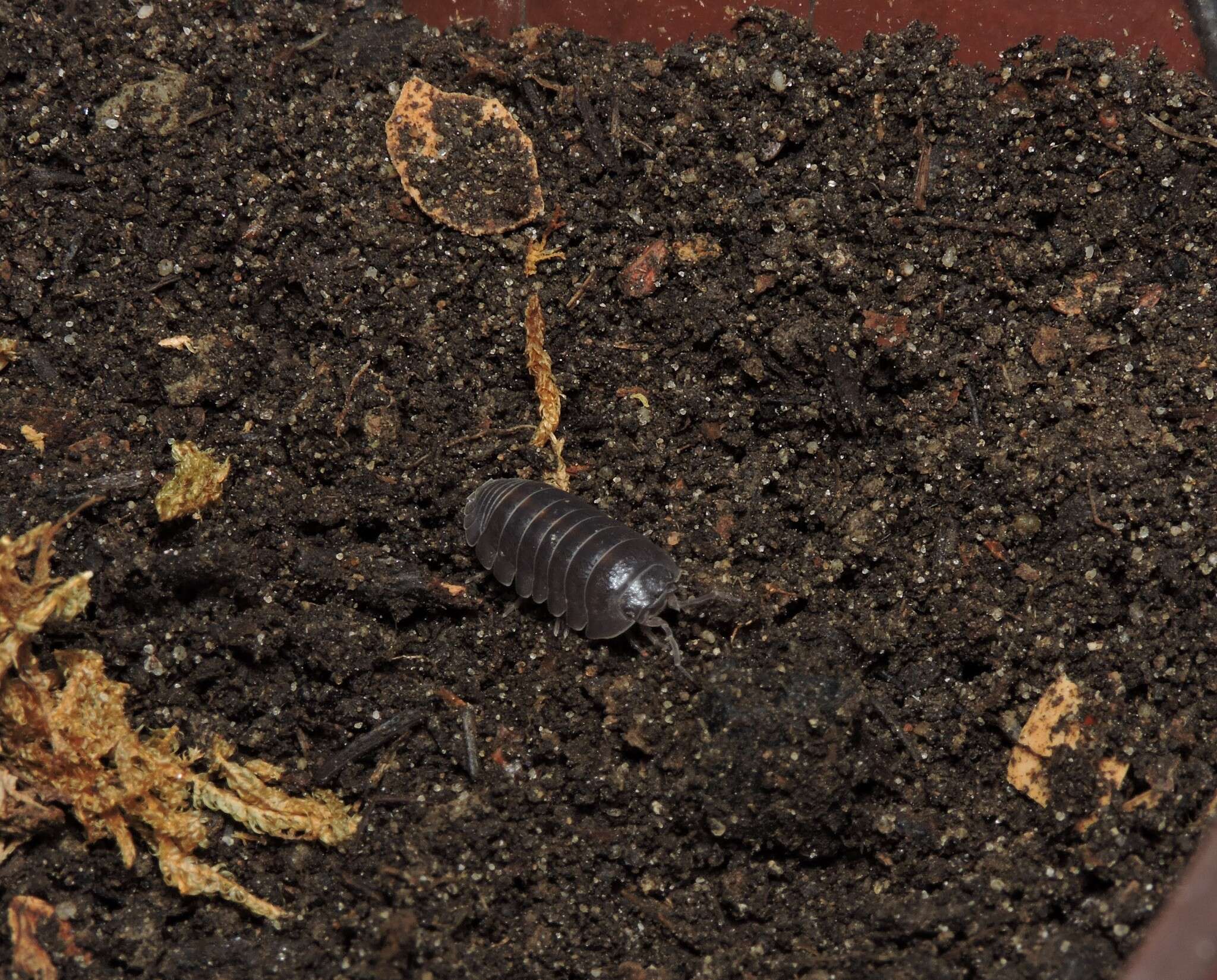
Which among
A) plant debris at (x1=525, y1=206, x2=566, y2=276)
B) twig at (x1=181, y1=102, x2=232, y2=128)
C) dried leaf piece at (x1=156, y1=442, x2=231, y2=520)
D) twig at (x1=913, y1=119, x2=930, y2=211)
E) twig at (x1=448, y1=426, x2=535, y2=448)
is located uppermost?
twig at (x1=913, y1=119, x2=930, y2=211)

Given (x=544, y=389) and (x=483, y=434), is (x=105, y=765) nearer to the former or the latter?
(x=483, y=434)

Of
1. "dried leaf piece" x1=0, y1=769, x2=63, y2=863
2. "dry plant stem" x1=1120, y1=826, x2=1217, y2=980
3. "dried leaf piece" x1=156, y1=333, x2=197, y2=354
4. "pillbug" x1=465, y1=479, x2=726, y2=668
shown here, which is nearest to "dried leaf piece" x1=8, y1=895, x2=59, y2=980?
"dried leaf piece" x1=0, y1=769, x2=63, y2=863

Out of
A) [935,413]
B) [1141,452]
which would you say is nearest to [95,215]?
[935,413]

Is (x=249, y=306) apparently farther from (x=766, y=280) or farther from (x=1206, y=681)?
(x=1206, y=681)

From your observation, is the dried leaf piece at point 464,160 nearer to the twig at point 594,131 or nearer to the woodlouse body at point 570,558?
the twig at point 594,131

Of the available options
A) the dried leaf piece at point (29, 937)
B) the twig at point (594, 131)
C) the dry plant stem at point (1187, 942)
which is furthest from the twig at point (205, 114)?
the dry plant stem at point (1187, 942)

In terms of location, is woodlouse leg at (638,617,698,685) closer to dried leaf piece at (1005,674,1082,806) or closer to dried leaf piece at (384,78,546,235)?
dried leaf piece at (1005,674,1082,806)
